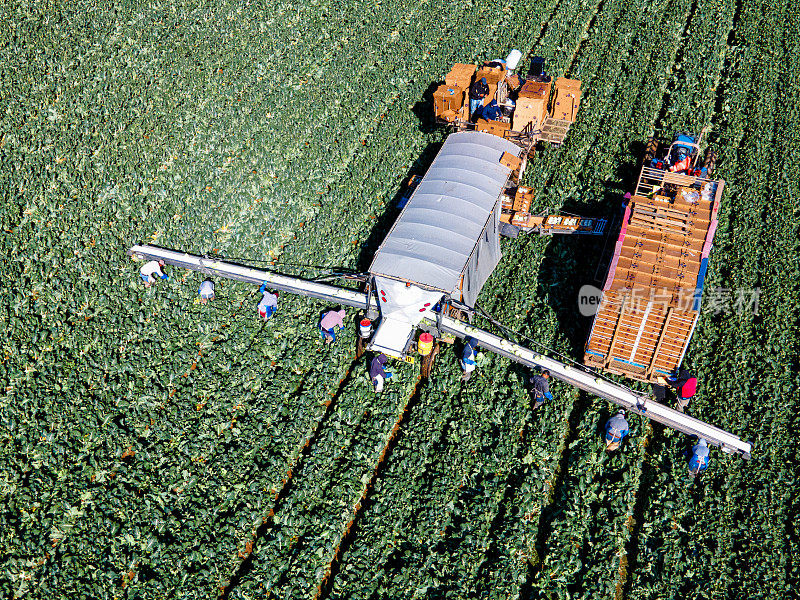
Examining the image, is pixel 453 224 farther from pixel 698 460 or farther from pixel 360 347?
pixel 698 460

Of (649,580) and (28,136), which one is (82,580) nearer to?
(649,580)

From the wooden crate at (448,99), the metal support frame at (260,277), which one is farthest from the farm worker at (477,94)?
the metal support frame at (260,277)

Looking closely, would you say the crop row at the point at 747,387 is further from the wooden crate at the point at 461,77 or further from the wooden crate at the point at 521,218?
the wooden crate at the point at 461,77

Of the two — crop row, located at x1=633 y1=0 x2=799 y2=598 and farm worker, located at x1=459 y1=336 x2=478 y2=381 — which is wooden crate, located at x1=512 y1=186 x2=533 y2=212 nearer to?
farm worker, located at x1=459 y1=336 x2=478 y2=381

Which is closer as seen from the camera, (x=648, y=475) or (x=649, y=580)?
(x=649, y=580)

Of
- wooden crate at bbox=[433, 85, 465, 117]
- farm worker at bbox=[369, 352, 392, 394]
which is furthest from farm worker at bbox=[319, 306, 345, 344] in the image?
wooden crate at bbox=[433, 85, 465, 117]

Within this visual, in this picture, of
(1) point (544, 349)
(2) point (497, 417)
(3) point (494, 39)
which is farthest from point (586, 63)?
(2) point (497, 417)
